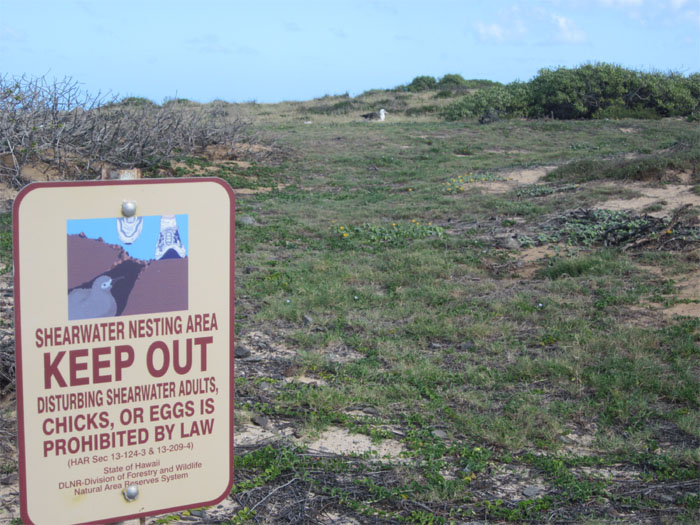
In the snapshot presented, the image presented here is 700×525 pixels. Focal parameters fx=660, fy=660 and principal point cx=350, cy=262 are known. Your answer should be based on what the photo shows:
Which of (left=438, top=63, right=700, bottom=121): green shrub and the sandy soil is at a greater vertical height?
(left=438, top=63, right=700, bottom=121): green shrub

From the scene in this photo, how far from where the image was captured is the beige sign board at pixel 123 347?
1729mm

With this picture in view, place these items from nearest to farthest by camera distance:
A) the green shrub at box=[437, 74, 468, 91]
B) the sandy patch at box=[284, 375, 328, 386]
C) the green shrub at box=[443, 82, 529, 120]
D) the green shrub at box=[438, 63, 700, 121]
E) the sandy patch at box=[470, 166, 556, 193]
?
the sandy patch at box=[284, 375, 328, 386] → the sandy patch at box=[470, 166, 556, 193] → the green shrub at box=[438, 63, 700, 121] → the green shrub at box=[443, 82, 529, 120] → the green shrub at box=[437, 74, 468, 91]

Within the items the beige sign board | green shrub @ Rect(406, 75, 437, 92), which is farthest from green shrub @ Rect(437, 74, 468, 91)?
the beige sign board

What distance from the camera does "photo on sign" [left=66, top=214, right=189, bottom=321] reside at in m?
1.75

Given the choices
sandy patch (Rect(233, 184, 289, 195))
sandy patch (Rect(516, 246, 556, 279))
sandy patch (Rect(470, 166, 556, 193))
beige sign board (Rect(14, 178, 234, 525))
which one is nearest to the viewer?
beige sign board (Rect(14, 178, 234, 525))

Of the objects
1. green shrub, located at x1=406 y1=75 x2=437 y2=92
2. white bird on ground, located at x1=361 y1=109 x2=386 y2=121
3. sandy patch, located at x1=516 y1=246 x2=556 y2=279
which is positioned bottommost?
sandy patch, located at x1=516 y1=246 x2=556 y2=279

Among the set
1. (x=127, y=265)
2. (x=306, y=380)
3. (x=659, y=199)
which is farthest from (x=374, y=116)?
(x=127, y=265)

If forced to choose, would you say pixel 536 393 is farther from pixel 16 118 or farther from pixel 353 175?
pixel 353 175

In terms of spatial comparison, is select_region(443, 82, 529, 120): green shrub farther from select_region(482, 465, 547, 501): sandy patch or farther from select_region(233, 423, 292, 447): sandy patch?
select_region(482, 465, 547, 501): sandy patch

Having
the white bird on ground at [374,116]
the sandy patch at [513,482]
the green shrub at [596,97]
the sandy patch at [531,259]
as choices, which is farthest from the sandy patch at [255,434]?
the white bird on ground at [374,116]

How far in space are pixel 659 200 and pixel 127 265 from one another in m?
9.00

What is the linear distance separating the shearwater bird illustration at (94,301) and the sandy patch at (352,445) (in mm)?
1901

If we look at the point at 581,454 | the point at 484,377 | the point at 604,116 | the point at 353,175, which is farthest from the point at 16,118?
the point at 604,116

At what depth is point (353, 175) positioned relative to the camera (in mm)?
14312
